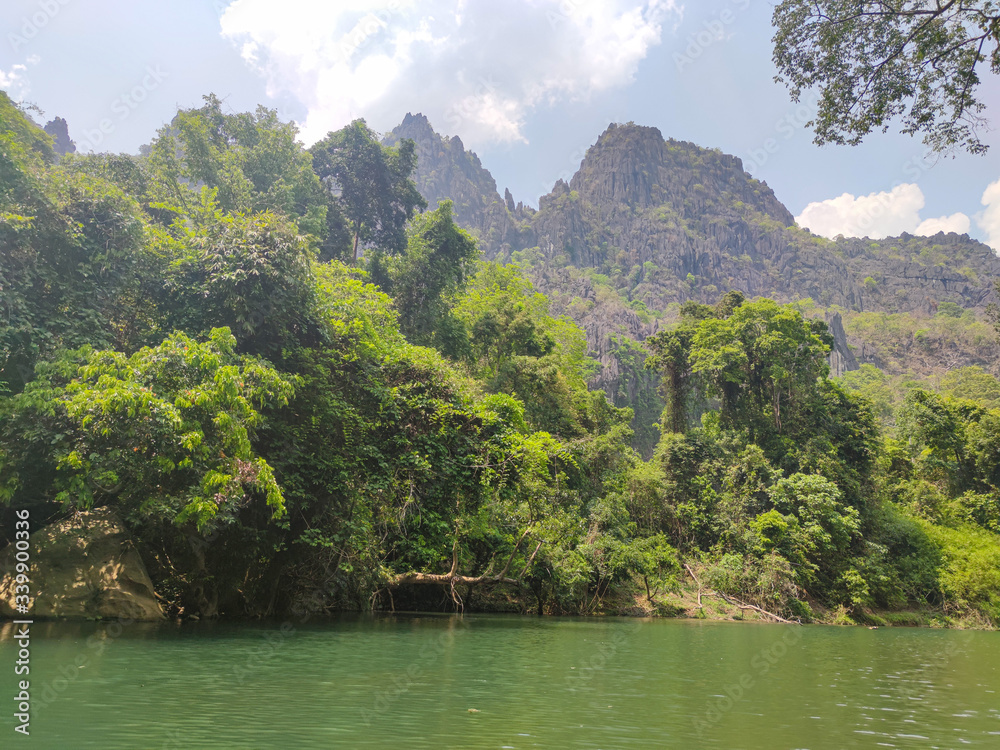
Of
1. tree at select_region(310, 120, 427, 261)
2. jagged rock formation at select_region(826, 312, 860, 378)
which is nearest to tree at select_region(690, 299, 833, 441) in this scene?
tree at select_region(310, 120, 427, 261)

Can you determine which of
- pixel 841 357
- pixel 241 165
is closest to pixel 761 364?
pixel 241 165

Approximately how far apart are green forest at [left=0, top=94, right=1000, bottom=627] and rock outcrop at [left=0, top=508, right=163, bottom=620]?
49 cm

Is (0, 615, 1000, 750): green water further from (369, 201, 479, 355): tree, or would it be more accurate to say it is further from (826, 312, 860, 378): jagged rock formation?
(826, 312, 860, 378): jagged rock formation

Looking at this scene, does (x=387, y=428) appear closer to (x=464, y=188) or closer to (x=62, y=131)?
(x=62, y=131)

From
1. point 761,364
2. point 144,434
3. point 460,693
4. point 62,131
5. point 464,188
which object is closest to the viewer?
point 460,693

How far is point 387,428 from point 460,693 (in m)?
8.57

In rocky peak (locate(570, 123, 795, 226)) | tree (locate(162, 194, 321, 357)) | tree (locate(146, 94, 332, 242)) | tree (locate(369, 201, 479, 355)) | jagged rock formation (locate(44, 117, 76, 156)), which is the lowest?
tree (locate(162, 194, 321, 357))

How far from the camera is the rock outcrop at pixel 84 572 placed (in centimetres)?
1079

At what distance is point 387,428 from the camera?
14500 mm

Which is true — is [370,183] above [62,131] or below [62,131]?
below

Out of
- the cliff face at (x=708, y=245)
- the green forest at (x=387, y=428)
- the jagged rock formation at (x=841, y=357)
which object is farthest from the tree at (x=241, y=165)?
the cliff face at (x=708, y=245)

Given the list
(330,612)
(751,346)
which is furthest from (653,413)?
(330,612)

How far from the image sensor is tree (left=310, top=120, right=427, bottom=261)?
32500 mm

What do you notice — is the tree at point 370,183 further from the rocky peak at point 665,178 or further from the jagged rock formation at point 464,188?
the rocky peak at point 665,178
